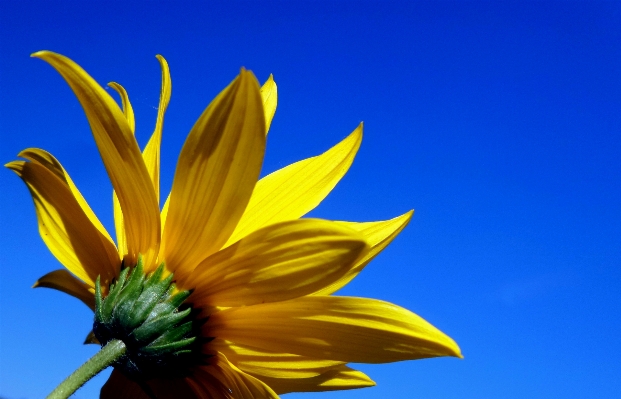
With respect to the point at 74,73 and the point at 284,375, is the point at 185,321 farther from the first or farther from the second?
the point at 74,73

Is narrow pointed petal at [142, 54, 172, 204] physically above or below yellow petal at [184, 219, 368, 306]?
above

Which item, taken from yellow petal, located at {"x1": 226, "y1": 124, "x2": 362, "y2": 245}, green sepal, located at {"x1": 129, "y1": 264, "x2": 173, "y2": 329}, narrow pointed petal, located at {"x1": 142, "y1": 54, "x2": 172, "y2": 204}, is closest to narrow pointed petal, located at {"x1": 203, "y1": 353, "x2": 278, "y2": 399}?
green sepal, located at {"x1": 129, "y1": 264, "x2": 173, "y2": 329}

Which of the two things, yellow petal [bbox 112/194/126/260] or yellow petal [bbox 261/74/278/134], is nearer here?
yellow petal [bbox 112/194/126/260]

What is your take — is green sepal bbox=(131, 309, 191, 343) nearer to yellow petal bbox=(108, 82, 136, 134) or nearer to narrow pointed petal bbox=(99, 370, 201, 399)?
narrow pointed petal bbox=(99, 370, 201, 399)

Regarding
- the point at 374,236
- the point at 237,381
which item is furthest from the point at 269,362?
the point at 374,236

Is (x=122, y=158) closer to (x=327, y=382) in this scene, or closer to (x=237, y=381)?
(x=237, y=381)

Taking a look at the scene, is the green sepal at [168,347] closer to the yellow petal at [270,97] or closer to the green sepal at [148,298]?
the green sepal at [148,298]

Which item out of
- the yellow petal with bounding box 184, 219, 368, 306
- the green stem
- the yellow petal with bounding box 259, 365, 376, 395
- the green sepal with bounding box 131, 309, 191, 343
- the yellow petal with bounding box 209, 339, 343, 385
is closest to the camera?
the green stem

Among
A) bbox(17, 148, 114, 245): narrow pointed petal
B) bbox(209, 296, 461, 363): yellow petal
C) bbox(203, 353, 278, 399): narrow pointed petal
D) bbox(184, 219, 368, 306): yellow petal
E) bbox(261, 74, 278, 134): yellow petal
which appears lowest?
bbox(203, 353, 278, 399): narrow pointed petal
